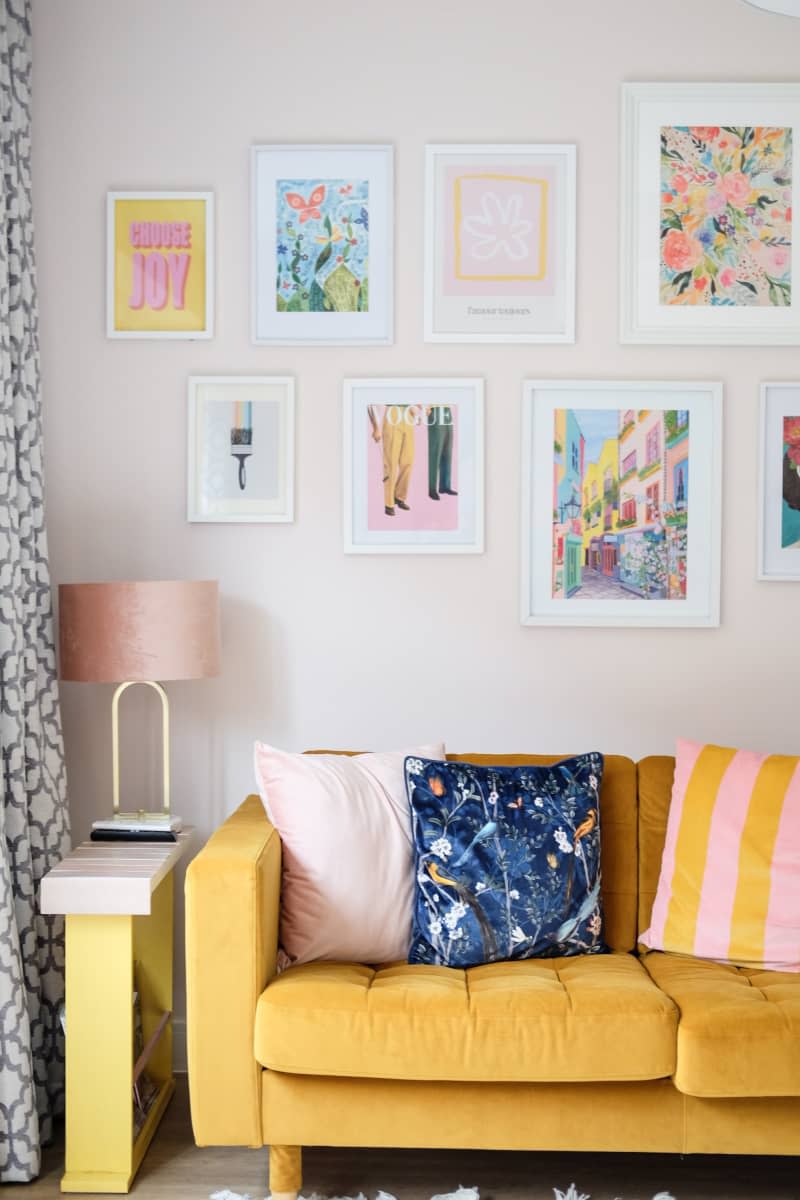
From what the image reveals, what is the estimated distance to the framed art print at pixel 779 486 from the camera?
120 inches

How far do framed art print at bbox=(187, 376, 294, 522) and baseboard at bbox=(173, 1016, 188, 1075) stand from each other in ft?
4.60

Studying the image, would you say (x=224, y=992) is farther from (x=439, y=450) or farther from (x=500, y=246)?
(x=500, y=246)

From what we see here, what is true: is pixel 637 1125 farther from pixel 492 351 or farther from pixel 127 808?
pixel 492 351

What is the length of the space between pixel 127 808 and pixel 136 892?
0.77 metres

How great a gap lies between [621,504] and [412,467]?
0.59 meters

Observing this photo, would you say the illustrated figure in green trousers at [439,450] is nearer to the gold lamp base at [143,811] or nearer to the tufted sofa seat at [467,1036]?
the gold lamp base at [143,811]

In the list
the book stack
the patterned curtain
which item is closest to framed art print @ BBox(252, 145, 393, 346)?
the patterned curtain

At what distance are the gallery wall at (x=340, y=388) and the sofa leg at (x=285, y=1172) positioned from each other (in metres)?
1.04

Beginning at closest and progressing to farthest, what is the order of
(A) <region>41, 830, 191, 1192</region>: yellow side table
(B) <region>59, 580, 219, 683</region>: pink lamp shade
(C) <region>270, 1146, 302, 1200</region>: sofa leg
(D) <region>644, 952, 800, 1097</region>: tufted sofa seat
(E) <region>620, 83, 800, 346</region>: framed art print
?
1. (D) <region>644, 952, 800, 1097</region>: tufted sofa seat
2. (C) <region>270, 1146, 302, 1200</region>: sofa leg
3. (A) <region>41, 830, 191, 1192</region>: yellow side table
4. (B) <region>59, 580, 219, 683</region>: pink lamp shade
5. (E) <region>620, 83, 800, 346</region>: framed art print

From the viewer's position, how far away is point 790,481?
10.0ft

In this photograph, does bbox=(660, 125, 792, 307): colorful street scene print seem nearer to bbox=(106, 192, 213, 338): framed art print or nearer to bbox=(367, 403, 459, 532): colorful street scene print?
bbox=(367, 403, 459, 532): colorful street scene print

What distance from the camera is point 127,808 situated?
10.2ft

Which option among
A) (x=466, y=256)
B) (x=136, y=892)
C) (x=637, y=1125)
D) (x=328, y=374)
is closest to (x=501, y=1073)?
(x=637, y=1125)

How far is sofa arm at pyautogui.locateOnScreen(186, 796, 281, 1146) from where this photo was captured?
2152mm
